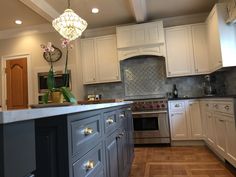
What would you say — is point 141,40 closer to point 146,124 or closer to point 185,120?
point 146,124

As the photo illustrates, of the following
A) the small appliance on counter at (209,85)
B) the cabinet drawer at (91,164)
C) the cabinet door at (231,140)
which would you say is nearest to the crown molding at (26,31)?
the small appliance on counter at (209,85)

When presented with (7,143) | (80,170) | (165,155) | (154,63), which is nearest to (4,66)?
(154,63)

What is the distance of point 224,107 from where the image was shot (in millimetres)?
2584

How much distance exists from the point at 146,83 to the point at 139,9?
5.37ft

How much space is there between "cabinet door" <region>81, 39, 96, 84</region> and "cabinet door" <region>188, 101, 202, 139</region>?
2.17 meters

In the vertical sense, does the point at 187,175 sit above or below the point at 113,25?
below

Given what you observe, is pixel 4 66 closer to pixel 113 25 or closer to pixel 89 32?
pixel 89 32

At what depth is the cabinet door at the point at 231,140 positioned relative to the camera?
235 centimetres

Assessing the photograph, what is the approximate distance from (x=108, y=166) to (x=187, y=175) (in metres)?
1.50

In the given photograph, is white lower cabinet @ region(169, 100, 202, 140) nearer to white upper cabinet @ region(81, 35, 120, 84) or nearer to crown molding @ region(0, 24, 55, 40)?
white upper cabinet @ region(81, 35, 120, 84)

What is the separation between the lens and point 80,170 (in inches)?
36.9

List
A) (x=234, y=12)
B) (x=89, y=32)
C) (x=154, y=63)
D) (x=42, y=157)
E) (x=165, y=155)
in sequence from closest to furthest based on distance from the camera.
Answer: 1. (x=42, y=157)
2. (x=234, y=12)
3. (x=165, y=155)
4. (x=154, y=63)
5. (x=89, y=32)

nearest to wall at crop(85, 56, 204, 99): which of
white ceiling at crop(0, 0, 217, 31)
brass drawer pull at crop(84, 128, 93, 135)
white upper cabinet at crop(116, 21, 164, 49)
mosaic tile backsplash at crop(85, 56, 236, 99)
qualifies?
mosaic tile backsplash at crop(85, 56, 236, 99)

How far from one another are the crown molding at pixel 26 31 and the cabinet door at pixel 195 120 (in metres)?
3.40
